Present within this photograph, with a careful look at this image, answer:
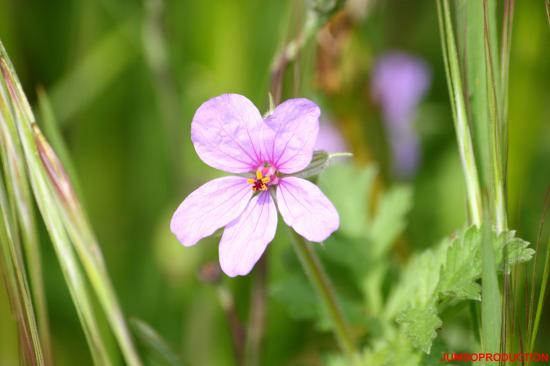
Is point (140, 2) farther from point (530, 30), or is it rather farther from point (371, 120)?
point (530, 30)

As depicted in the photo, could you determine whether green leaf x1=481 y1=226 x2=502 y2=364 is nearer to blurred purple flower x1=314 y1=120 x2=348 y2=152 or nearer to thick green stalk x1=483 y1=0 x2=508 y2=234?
thick green stalk x1=483 y1=0 x2=508 y2=234

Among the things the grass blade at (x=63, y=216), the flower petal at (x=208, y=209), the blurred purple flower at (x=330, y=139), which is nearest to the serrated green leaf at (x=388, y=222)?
the flower petal at (x=208, y=209)

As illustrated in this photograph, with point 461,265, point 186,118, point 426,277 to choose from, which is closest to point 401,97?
point 186,118

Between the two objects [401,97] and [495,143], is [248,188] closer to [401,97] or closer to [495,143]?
[495,143]

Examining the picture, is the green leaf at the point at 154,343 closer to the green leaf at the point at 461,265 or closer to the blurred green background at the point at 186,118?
the green leaf at the point at 461,265

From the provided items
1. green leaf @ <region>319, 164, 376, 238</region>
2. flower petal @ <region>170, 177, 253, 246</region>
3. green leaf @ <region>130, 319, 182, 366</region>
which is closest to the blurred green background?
green leaf @ <region>319, 164, 376, 238</region>

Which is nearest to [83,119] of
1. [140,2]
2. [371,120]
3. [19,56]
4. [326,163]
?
[19,56]
